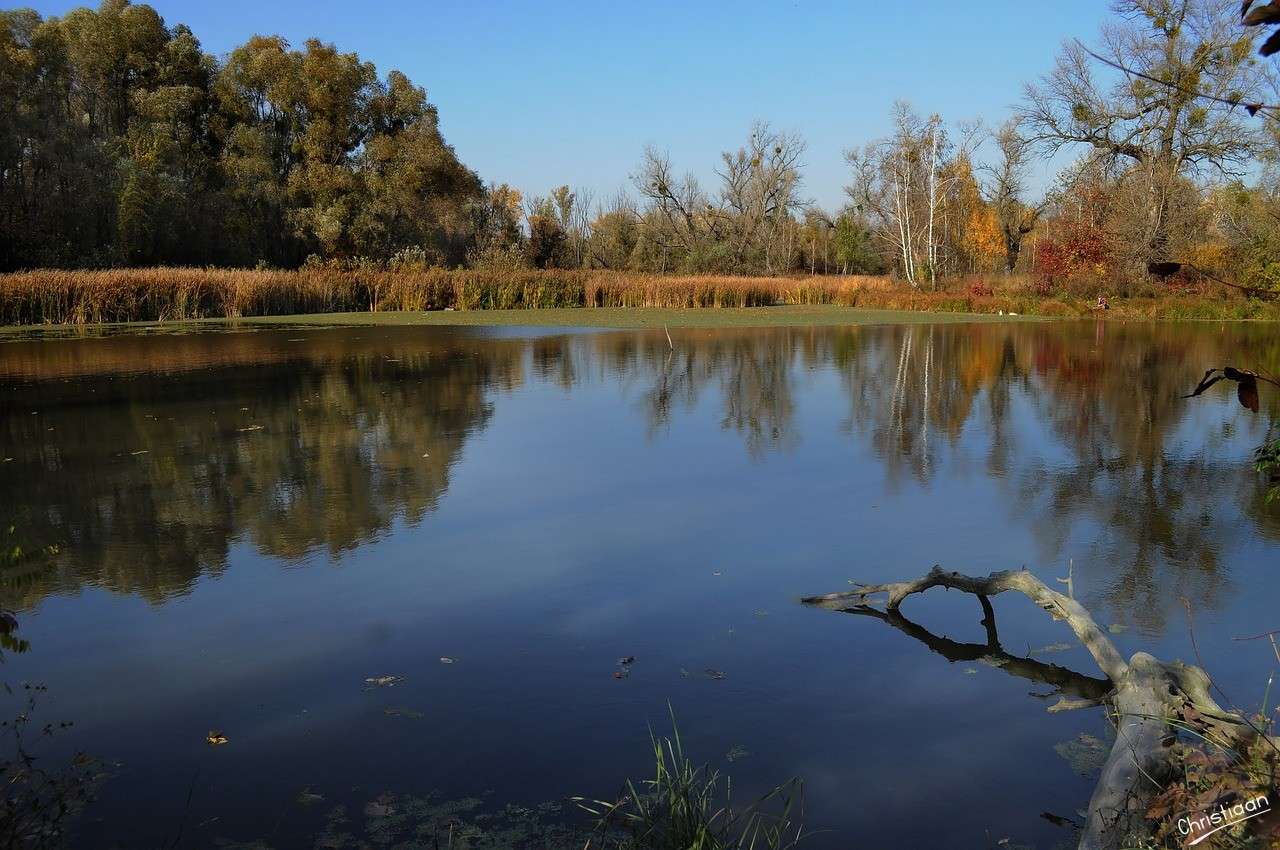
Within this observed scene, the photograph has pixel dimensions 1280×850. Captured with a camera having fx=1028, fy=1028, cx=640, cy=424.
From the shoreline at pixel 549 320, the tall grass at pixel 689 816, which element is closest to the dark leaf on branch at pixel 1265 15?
the tall grass at pixel 689 816

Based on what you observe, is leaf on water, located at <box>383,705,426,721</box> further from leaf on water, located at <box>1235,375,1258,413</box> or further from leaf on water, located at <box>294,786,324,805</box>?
leaf on water, located at <box>1235,375,1258,413</box>

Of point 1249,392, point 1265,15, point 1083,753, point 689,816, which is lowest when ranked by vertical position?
point 1083,753

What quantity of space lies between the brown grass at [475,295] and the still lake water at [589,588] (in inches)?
620

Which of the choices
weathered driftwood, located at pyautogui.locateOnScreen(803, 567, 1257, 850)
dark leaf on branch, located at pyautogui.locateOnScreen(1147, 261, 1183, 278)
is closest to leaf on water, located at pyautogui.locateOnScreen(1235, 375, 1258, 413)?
dark leaf on branch, located at pyautogui.locateOnScreen(1147, 261, 1183, 278)

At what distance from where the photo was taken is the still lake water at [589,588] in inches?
136

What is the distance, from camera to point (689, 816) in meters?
2.67

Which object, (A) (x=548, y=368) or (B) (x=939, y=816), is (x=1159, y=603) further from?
(A) (x=548, y=368)

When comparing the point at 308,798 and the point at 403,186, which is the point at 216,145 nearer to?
the point at 403,186

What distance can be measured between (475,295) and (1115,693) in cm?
3001

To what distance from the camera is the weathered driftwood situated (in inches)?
114

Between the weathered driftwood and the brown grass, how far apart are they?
24549 millimetres

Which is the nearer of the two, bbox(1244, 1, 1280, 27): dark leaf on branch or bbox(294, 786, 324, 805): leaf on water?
bbox(1244, 1, 1280, 27): dark leaf on branch

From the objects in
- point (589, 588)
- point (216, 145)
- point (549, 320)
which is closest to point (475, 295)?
point (549, 320)

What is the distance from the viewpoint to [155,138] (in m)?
36.3
